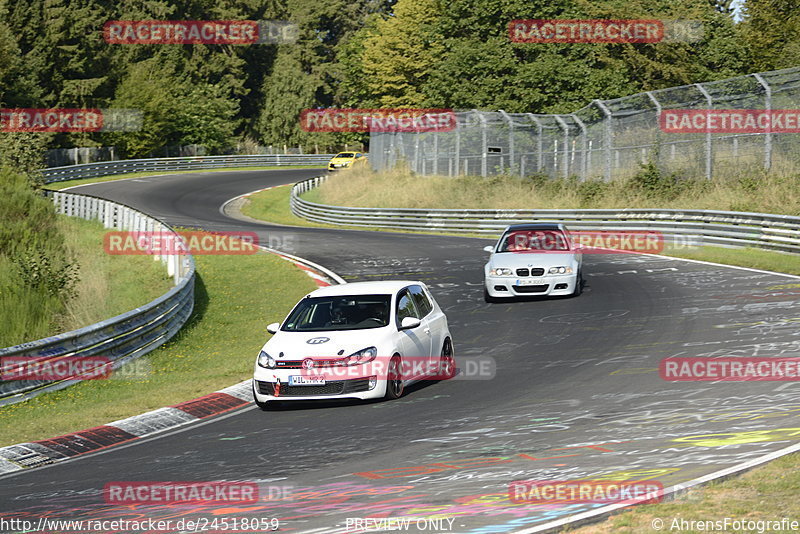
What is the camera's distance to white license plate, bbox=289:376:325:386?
1187cm

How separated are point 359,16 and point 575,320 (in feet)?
369

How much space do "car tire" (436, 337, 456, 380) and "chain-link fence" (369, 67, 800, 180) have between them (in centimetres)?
1845

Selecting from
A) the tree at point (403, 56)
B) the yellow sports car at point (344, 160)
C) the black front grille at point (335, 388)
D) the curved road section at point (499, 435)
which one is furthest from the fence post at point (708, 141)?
the tree at point (403, 56)

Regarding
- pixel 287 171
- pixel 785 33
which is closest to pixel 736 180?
pixel 785 33

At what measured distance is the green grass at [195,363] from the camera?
42.7 feet

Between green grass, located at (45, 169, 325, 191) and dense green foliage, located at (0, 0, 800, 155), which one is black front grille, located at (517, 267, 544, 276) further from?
green grass, located at (45, 169, 325, 191)

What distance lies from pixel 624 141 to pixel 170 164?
156 feet

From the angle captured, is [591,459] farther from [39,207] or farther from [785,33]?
[785,33]

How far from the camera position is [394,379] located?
1217cm

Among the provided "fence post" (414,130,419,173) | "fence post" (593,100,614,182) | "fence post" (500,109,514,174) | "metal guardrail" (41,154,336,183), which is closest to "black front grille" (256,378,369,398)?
"fence post" (593,100,614,182)

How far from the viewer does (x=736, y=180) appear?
1242 inches

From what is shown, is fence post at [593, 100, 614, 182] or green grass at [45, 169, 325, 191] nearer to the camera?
fence post at [593, 100, 614, 182]

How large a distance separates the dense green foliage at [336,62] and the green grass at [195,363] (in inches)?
1289

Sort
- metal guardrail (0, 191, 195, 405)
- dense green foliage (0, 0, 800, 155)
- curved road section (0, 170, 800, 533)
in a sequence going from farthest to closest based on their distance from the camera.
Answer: dense green foliage (0, 0, 800, 155) < metal guardrail (0, 191, 195, 405) < curved road section (0, 170, 800, 533)
